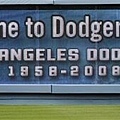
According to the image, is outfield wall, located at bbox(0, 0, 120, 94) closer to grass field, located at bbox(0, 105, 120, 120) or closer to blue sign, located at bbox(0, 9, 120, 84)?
blue sign, located at bbox(0, 9, 120, 84)

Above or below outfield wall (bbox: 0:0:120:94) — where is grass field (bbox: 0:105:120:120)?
below

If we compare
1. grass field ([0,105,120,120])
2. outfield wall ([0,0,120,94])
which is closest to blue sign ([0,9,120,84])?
outfield wall ([0,0,120,94])

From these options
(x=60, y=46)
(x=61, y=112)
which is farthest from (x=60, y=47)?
(x=61, y=112)

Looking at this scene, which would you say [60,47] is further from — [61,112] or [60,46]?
[61,112]

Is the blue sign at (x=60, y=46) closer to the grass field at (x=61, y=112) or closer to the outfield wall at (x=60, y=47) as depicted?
the outfield wall at (x=60, y=47)

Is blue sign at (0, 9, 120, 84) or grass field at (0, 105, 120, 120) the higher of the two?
blue sign at (0, 9, 120, 84)

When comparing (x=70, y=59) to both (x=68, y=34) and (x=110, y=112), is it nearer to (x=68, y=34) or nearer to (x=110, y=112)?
(x=68, y=34)

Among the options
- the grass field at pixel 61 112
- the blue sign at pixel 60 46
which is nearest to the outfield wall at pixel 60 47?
the blue sign at pixel 60 46

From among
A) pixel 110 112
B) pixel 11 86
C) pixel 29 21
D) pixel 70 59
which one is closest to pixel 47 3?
pixel 29 21

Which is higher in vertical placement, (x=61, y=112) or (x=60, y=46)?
(x=60, y=46)
